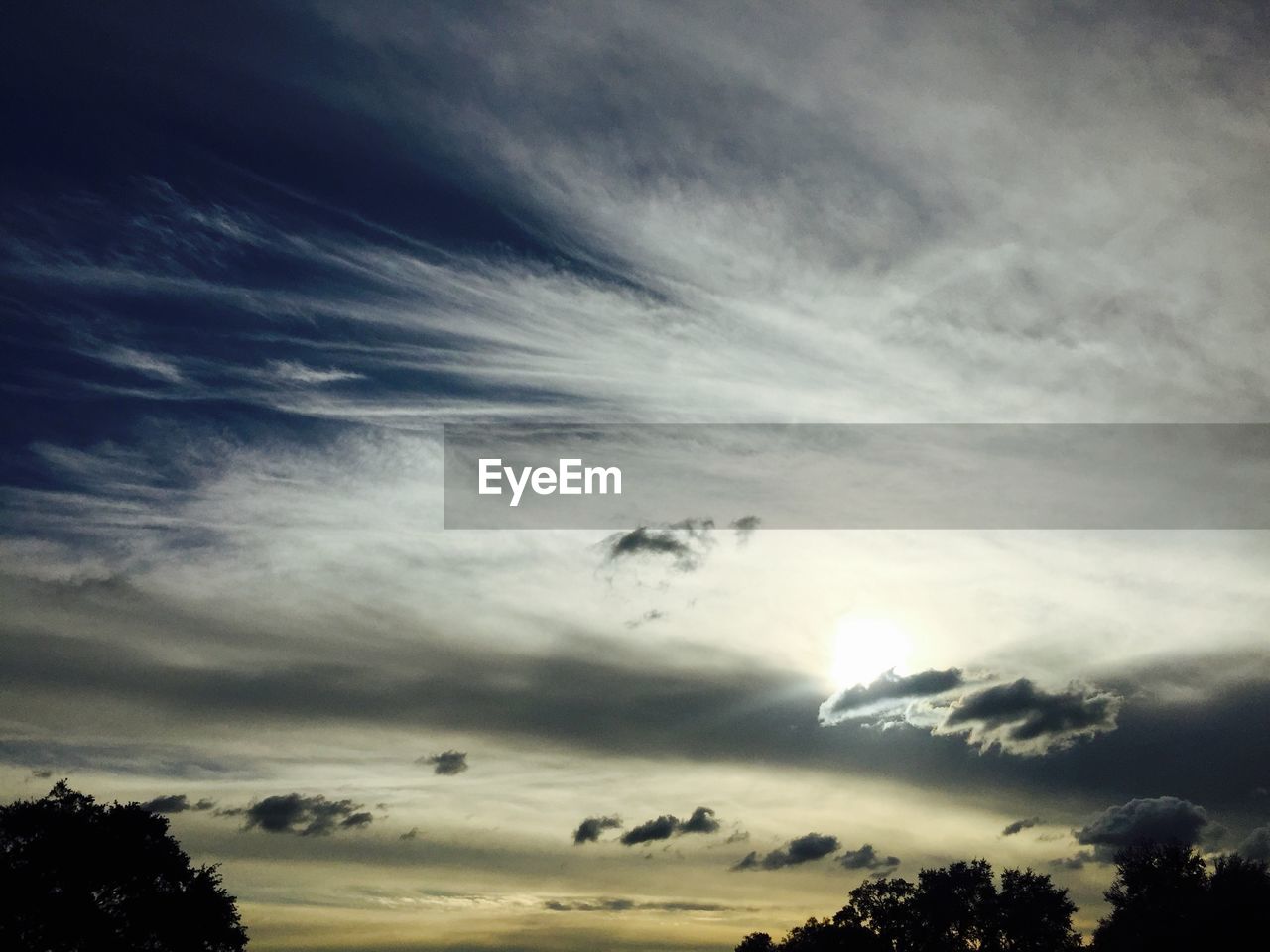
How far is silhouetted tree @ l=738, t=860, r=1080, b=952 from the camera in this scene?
391ft

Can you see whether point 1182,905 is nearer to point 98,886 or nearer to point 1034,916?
point 1034,916

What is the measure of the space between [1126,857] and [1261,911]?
30.7m

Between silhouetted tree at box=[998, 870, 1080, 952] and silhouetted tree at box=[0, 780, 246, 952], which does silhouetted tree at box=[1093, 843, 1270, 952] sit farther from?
silhouetted tree at box=[0, 780, 246, 952]

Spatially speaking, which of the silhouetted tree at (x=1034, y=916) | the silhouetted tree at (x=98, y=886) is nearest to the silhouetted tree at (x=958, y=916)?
the silhouetted tree at (x=1034, y=916)

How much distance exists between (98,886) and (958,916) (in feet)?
326

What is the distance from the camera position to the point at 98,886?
240 feet

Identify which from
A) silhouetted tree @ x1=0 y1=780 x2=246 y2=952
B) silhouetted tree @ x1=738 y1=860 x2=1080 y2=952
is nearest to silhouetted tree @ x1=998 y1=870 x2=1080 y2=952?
silhouetted tree @ x1=738 y1=860 x2=1080 y2=952

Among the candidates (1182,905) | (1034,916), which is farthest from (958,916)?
(1182,905)

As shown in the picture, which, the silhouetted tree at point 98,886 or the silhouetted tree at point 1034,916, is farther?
the silhouetted tree at point 1034,916

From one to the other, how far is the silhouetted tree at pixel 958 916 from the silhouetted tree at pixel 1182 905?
74.6 feet

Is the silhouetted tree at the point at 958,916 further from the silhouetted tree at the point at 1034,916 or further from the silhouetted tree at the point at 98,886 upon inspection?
the silhouetted tree at the point at 98,886

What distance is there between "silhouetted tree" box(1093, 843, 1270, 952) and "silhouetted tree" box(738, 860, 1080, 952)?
22.8m

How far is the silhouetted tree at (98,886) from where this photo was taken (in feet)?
229

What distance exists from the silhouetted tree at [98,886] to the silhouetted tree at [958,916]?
8809cm
